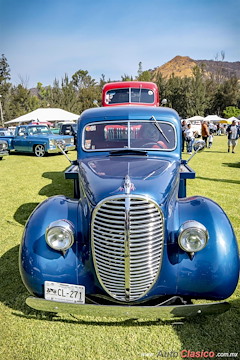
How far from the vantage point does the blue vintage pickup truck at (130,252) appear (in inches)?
94.1

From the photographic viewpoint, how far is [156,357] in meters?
2.47

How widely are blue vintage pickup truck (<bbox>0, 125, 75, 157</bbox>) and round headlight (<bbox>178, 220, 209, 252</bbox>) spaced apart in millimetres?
12360

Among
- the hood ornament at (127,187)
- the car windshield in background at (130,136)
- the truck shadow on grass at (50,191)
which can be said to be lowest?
the truck shadow on grass at (50,191)

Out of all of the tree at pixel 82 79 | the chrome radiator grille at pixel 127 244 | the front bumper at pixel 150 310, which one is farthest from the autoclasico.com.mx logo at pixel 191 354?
the tree at pixel 82 79

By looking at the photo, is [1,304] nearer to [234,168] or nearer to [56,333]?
[56,333]

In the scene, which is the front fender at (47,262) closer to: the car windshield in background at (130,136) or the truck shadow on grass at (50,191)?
the car windshield in background at (130,136)

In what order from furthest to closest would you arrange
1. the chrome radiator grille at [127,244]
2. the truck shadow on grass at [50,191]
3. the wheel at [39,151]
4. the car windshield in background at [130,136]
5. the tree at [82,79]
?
the tree at [82,79]
the wheel at [39,151]
the truck shadow on grass at [50,191]
the car windshield in background at [130,136]
the chrome radiator grille at [127,244]

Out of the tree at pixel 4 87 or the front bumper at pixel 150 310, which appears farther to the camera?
the tree at pixel 4 87

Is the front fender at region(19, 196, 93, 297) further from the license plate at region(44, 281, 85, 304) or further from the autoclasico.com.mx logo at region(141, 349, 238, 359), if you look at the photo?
the autoclasico.com.mx logo at region(141, 349, 238, 359)

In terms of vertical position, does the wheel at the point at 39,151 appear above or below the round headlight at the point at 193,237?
below

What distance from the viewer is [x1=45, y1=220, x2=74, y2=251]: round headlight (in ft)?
8.33

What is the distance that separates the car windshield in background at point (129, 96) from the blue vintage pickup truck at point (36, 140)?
5.39 metres

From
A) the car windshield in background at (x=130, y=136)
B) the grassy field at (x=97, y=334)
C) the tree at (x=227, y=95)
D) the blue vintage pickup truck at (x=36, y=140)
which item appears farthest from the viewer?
the tree at (x=227, y=95)

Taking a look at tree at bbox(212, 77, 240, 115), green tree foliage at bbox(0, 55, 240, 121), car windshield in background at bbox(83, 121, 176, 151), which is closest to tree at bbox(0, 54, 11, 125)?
green tree foliage at bbox(0, 55, 240, 121)
